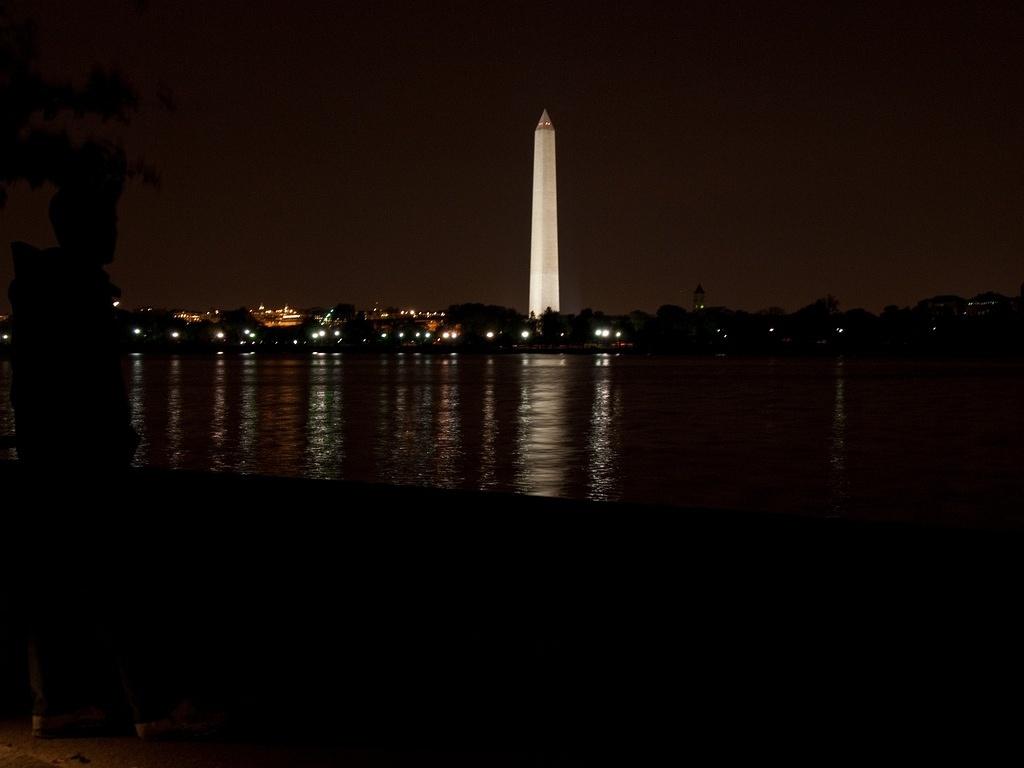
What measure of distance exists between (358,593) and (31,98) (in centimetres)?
593

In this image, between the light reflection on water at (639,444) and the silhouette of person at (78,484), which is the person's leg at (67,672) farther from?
the light reflection on water at (639,444)

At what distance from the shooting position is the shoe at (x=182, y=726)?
408 centimetres

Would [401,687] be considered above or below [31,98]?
below

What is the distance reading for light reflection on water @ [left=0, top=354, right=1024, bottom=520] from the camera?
15.0 metres

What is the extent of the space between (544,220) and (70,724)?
12231 cm

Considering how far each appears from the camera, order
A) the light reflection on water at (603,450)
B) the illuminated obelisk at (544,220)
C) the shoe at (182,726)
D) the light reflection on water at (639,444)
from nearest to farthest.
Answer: the shoe at (182,726)
the light reflection on water at (603,450)
the light reflection on water at (639,444)
the illuminated obelisk at (544,220)

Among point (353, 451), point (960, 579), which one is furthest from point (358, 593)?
point (353, 451)

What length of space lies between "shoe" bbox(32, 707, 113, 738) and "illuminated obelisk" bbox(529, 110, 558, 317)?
122021 millimetres

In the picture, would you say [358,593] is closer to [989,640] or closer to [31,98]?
[989,640]

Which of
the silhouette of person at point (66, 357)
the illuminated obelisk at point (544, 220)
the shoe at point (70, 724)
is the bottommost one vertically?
the shoe at point (70, 724)

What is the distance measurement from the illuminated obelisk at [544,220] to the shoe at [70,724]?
122021 mm

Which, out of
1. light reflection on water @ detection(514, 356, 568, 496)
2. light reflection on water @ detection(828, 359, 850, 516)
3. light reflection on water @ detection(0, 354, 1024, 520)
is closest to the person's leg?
light reflection on water @ detection(514, 356, 568, 496)

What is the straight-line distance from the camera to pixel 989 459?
62.0 ft

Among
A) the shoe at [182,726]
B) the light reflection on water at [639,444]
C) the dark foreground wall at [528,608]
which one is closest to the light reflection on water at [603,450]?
the light reflection on water at [639,444]
